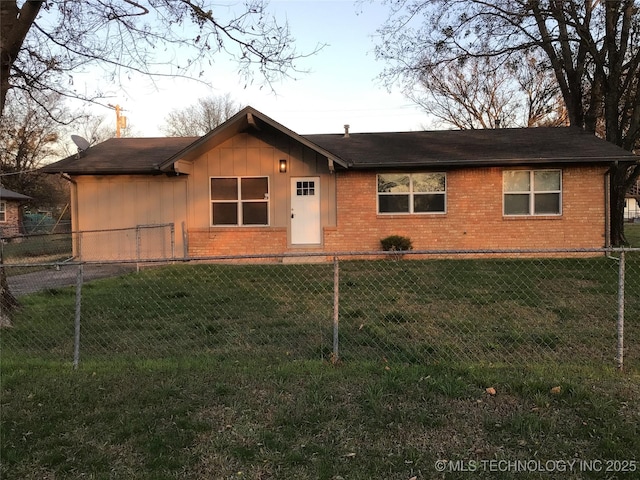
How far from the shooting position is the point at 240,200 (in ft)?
44.9

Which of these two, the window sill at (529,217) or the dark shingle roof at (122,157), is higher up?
the dark shingle roof at (122,157)

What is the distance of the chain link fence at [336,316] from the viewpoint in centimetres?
476

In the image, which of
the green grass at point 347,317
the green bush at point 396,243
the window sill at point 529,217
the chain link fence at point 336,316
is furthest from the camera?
the window sill at point 529,217

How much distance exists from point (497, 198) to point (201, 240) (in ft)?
28.0

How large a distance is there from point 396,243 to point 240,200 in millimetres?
4650

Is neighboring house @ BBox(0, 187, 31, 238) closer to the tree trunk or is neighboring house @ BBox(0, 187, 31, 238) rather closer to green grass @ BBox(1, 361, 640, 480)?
green grass @ BBox(1, 361, 640, 480)

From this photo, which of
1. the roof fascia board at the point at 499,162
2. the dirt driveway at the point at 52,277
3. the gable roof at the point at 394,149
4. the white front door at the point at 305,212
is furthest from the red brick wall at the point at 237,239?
the roof fascia board at the point at 499,162

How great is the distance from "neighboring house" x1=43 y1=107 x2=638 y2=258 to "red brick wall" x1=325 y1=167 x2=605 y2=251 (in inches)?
1.1

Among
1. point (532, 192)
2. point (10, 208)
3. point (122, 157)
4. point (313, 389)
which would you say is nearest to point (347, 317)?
point (313, 389)

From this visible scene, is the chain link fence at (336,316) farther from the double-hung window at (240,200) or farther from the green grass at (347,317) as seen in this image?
the double-hung window at (240,200)

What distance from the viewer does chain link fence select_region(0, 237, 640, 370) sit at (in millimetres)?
4758

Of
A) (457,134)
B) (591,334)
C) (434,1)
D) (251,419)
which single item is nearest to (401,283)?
(591,334)

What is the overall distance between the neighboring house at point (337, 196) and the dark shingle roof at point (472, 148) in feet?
0.23

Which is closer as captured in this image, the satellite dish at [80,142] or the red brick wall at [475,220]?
the red brick wall at [475,220]
